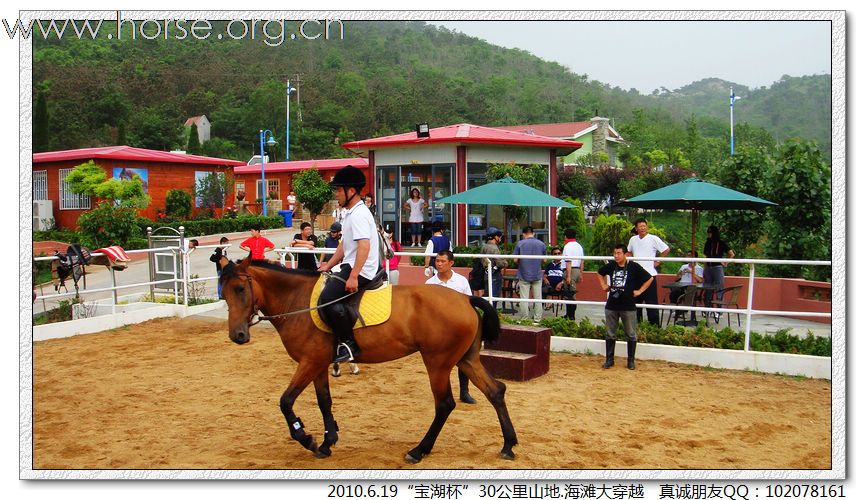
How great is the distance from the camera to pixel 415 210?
1922 cm

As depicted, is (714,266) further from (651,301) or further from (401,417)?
(401,417)

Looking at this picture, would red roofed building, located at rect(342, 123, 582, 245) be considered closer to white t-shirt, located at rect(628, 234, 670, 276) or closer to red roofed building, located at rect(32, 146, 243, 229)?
white t-shirt, located at rect(628, 234, 670, 276)

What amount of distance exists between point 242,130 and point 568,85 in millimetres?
55807

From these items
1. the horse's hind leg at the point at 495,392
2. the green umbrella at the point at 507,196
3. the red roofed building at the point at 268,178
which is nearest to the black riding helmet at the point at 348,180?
the horse's hind leg at the point at 495,392

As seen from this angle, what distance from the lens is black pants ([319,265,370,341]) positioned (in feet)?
19.9

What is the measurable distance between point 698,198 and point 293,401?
876 cm

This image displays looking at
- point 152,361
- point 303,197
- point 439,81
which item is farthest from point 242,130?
point 152,361

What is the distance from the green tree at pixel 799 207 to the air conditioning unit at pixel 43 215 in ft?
85.7

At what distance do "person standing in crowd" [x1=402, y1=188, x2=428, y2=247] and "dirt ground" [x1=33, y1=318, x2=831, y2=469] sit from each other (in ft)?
30.5

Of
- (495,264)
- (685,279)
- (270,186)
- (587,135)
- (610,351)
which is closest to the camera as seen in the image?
(610,351)

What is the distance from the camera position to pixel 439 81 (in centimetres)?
7775

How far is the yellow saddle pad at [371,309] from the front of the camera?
616cm

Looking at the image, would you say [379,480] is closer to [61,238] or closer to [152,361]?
[152,361]

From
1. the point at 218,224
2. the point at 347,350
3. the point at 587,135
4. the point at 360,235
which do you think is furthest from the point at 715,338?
the point at 587,135
